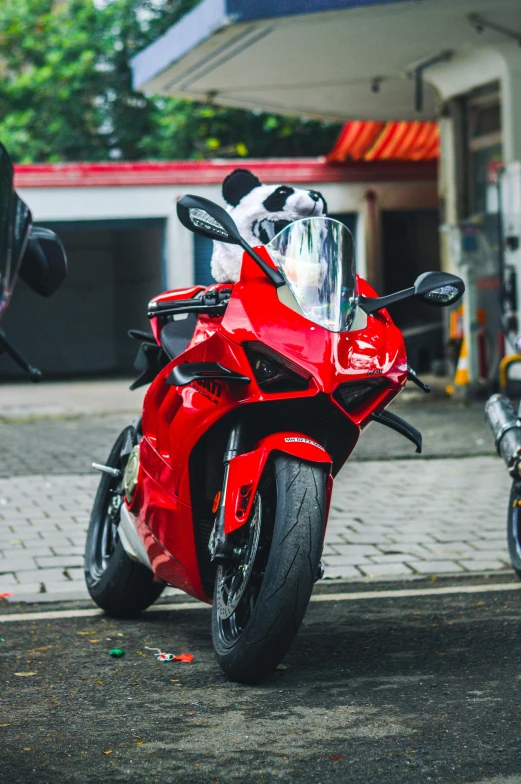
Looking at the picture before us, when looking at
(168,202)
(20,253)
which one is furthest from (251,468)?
(168,202)

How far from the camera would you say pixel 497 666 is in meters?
4.17

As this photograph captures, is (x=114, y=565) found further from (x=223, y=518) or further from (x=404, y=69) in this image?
(x=404, y=69)

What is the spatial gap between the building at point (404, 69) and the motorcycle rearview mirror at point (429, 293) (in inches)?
319

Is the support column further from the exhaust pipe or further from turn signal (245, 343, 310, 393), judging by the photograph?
turn signal (245, 343, 310, 393)

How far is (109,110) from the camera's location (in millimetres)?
31266

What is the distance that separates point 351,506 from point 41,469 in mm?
2798

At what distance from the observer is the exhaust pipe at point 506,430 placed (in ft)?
17.1

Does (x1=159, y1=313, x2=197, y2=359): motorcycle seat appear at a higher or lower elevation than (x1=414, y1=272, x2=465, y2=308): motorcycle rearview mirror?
lower

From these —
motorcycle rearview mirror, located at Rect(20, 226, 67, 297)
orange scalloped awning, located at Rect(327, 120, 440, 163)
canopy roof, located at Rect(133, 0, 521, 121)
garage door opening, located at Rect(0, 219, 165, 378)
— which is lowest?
garage door opening, located at Rect(0, 219, 165, 378)

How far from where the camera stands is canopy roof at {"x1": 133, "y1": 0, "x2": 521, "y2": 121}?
12102 millimetres

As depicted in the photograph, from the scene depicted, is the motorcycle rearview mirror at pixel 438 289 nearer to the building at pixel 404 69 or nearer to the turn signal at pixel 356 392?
the turn signal at pixel 356 392

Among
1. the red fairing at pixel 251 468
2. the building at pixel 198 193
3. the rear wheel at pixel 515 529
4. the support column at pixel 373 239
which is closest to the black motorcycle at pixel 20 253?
the red fairing at pixel 251 468

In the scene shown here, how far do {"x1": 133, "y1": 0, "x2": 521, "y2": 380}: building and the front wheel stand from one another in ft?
28.5

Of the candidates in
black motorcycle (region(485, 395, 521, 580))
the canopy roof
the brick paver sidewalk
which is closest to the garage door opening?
the canopy roof
